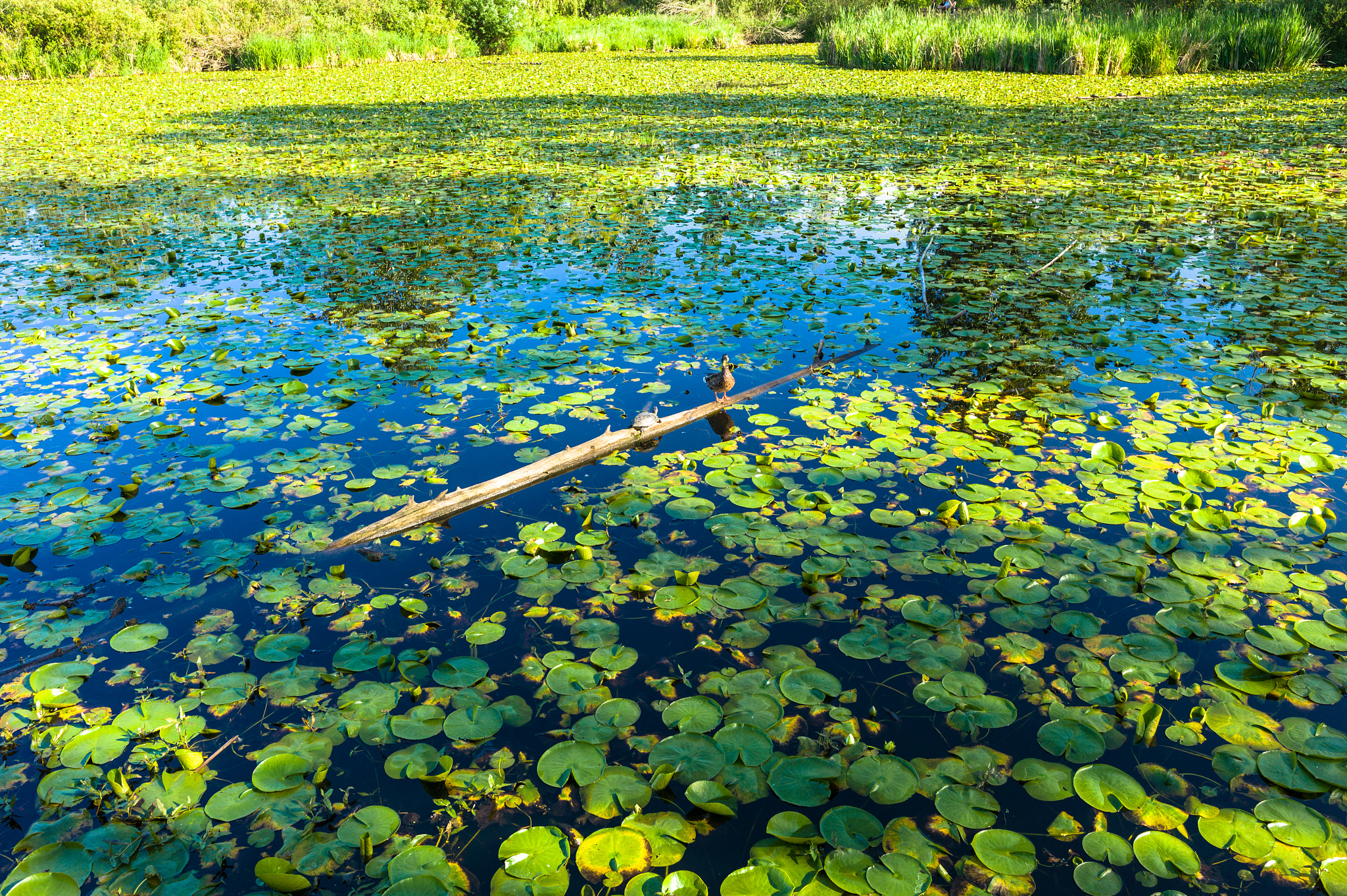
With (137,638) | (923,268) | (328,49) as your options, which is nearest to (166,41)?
(328,49)

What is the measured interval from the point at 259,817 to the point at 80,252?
7.58 metres

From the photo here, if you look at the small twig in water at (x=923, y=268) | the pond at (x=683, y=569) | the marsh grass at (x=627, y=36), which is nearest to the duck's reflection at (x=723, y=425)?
the pond at (x=683, y=569)

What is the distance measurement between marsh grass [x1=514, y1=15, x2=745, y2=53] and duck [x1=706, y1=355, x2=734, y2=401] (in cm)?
3600

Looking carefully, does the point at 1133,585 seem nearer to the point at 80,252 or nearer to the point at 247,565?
the point at 247,565

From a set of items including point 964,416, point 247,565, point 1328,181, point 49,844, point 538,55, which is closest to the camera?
point 49,844

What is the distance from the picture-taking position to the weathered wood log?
2.98 m

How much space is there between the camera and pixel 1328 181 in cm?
873

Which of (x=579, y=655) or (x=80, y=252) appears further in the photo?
(x=80, y=252)

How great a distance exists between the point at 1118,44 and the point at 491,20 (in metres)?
25.6

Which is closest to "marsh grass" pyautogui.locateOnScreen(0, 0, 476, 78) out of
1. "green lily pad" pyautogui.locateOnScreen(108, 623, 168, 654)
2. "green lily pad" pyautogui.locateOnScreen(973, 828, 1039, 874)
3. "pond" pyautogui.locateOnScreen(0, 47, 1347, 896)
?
"pond" pyautogui.locateOnScreen(0, 47, 1347, 896)

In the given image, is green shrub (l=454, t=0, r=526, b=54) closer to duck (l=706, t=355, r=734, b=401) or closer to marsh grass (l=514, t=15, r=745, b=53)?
marsh grass (l=514, t=15, r=745, b=53)

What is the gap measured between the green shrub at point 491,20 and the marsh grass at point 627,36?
70 cm

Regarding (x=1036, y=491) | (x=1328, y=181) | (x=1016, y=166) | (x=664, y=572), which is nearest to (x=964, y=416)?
(x=1036, y=491)

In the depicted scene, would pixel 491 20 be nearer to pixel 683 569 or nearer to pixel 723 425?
pixel 723 425
